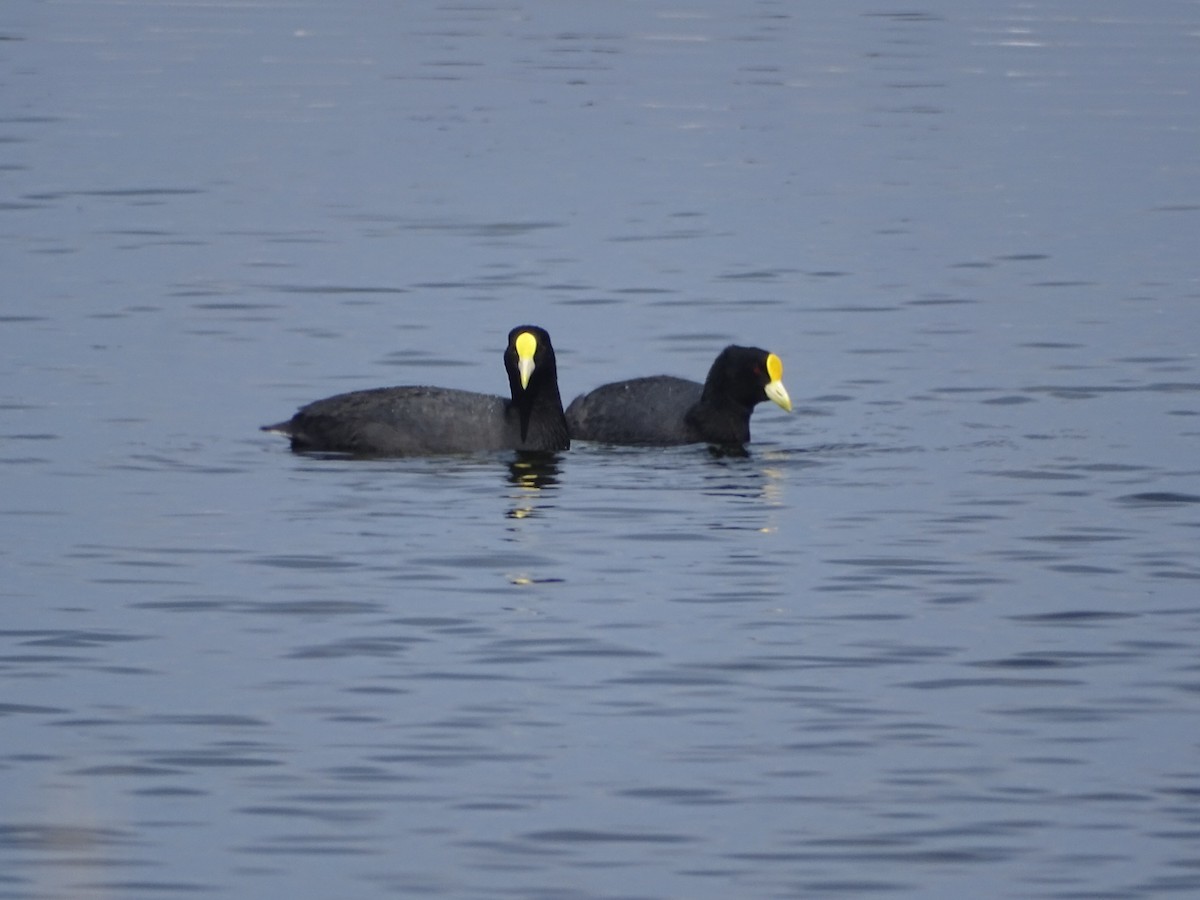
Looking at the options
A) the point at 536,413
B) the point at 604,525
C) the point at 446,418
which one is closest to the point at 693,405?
the point at 536,413

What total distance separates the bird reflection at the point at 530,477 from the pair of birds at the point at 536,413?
141 mm

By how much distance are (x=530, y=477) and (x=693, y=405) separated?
1751 mm

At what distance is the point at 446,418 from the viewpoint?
51.1 feet

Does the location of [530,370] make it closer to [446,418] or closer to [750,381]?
[446,418]

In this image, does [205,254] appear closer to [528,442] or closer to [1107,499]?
[528,442]

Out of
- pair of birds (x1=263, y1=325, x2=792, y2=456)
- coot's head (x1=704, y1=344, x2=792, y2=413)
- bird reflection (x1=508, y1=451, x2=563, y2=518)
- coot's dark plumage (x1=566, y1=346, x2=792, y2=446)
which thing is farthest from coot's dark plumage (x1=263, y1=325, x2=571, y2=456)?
coot's head (x1=704, y1=344, x2=792, y2=413)

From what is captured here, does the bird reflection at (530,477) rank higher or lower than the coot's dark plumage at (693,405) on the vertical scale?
lower

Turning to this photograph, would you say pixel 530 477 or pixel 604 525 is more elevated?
pixel 530 477

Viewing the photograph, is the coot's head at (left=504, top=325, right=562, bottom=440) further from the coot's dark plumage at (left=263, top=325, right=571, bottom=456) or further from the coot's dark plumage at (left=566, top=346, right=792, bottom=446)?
the coot's dark plumage at (left=566, top=346, right=792, bottom=446)

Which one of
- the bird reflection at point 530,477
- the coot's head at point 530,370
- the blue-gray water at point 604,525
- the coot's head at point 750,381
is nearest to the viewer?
the blue-gray water at point 604,525

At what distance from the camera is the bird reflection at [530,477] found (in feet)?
45.9

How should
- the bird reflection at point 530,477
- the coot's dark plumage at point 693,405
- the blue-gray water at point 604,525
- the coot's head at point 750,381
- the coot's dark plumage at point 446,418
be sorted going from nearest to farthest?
1. the blue-gray water at point 604,525
2. the bird reflection at point 530,477
3. the coot's dark plumage at point 446,418
4. the coot's dark plumage at point 693,405
5. the coot's head at point 750,381

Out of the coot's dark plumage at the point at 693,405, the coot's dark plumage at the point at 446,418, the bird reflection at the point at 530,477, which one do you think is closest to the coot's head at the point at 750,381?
the coot's dark plumage at the point at 693,405

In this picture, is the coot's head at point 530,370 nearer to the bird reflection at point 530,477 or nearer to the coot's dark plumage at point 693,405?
the bird reflection at point 530,477
